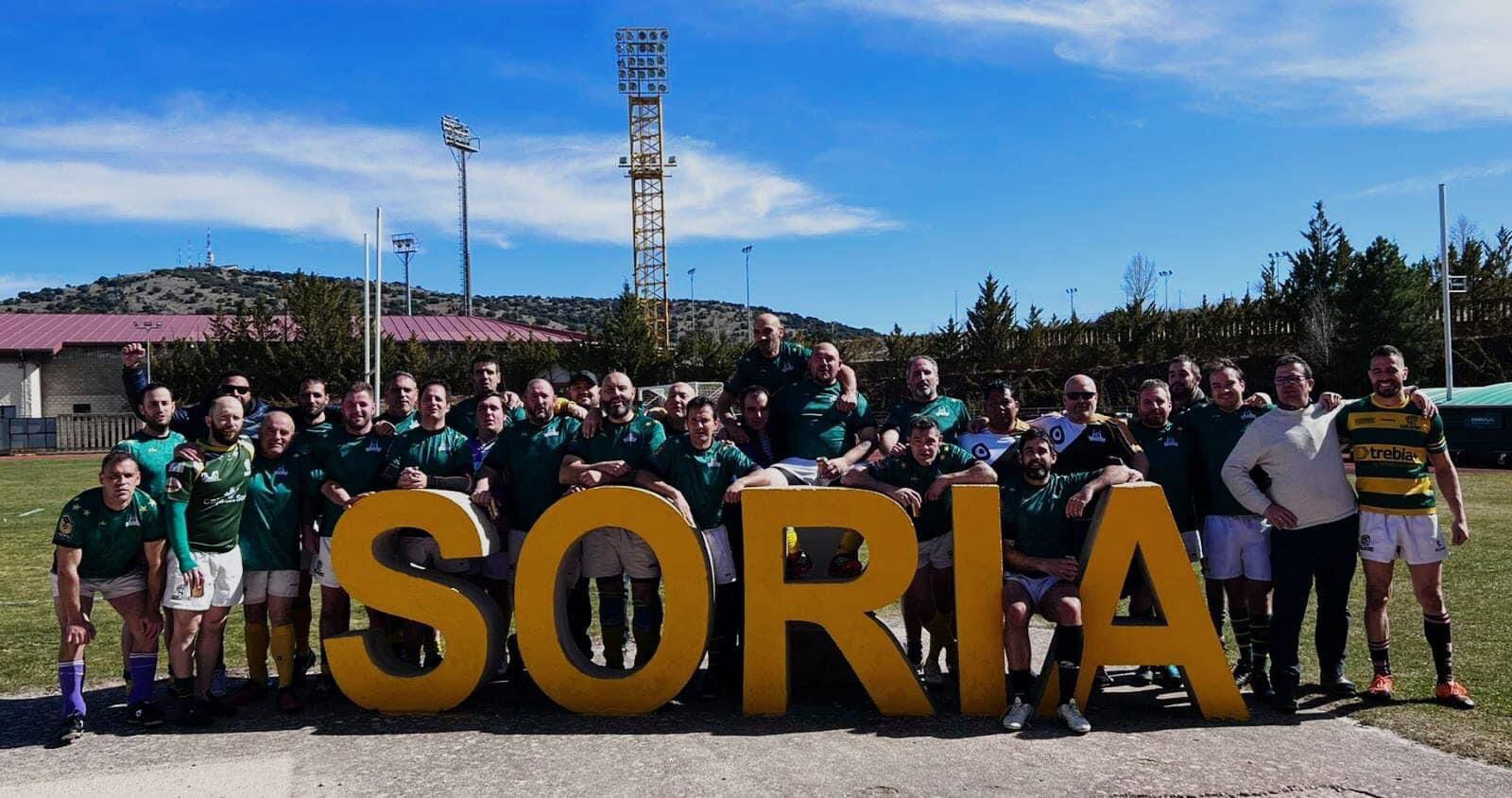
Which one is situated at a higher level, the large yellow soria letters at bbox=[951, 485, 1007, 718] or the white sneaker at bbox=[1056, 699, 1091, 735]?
the large yellow soria letters at bbox=[951, 485, 1007, 718]

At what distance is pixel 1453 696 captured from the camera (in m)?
5.66

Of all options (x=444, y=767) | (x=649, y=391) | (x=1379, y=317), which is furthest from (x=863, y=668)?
(x=1379, y=317)

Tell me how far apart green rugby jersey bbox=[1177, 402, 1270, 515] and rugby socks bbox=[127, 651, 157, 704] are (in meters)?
6.46

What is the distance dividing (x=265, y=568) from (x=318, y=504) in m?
0.50

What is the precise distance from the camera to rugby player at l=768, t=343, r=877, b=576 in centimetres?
686

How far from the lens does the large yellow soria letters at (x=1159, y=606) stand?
222 inches

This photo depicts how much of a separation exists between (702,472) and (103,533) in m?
3.40

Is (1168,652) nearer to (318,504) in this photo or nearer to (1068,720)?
(1068,720)

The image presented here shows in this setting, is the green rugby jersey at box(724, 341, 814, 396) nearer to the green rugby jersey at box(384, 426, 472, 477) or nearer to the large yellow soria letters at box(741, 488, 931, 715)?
the large yellow soria letters at box(741, 488, 931, 715)

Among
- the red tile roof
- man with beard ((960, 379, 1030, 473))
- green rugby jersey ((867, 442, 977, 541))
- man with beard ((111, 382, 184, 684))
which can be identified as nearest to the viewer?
man with beard ((111, 382, 184, 684))

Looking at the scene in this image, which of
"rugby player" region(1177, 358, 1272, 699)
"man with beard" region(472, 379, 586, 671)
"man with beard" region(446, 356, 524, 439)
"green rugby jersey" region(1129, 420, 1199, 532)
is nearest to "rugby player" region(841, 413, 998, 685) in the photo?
"green rugby jersey" region(1129, 420, 1199, 532)

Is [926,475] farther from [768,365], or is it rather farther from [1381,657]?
[1381,657]

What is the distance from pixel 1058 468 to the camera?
628cm

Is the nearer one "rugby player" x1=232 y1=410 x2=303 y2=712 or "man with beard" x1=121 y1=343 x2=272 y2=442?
"rugby player" x1=232 y1=410 x2=303 y2=712
